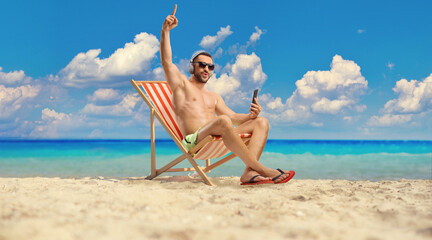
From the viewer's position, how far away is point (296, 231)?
1803 millimetres

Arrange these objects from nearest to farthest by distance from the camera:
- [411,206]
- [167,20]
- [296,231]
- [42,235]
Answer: [42,235], [296,231], [411,206], [167,20]

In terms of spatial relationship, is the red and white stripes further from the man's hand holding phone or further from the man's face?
the man's face

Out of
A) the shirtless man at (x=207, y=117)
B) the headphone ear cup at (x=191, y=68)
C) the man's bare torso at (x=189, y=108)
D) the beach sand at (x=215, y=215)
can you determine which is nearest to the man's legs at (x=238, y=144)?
the shirtless man at (x=207, y=117)

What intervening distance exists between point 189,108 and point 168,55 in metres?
0.63

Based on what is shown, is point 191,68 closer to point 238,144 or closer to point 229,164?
point 238,144

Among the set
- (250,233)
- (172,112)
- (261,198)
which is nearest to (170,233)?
(250,233)

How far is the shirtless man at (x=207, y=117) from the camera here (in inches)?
137

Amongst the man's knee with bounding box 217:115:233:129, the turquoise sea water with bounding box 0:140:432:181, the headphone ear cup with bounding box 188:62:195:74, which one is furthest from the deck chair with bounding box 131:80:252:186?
the turquoise sea water with bounding box 0:140:432:181

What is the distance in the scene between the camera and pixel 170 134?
3.92 meters

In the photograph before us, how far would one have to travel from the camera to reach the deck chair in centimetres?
379

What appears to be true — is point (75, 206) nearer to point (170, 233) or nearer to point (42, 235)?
point (42, 235)

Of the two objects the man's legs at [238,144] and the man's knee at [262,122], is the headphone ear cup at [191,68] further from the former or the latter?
the man's knee at [262,122]

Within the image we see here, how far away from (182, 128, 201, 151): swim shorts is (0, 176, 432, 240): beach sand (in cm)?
73

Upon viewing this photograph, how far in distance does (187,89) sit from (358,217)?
2.34 m
